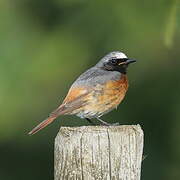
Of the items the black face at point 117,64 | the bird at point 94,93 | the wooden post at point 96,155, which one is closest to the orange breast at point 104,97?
the bird at point 94,93

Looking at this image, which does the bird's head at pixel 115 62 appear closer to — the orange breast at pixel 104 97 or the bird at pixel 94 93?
the bird at pixel 94 93

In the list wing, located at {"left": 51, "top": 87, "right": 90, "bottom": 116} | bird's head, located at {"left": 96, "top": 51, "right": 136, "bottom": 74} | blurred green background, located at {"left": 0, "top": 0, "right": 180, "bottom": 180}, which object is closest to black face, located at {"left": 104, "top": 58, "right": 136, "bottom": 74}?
bird's head, located at {"left": 96, "top": 51, "right": 136, "bottom": 74}

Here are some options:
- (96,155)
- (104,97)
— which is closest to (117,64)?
(104,97)

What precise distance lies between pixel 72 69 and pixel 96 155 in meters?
5.65

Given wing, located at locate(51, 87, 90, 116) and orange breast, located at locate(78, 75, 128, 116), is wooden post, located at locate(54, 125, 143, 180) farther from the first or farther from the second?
orange breast, located at locate(78, 75, 128, 116)

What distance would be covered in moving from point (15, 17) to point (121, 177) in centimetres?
573

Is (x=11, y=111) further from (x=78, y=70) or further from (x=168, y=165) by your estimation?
(x=168, y=165)

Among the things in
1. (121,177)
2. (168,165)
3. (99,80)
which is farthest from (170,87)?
(121,177)

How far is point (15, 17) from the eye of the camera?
11133 mm

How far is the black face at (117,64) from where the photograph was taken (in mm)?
8453

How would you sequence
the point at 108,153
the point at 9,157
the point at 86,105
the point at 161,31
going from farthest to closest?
the point at 9,157 → the point at 161,31 → the point at 86,105 → the point at 108,153

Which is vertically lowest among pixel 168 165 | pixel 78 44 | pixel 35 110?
pixel 168 165

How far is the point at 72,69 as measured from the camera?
1132cm

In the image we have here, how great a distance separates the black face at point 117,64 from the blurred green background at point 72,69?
5.69 ft
